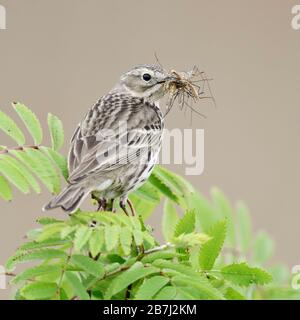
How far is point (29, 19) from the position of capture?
9273 millimetres

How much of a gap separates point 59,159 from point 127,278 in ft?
2.18

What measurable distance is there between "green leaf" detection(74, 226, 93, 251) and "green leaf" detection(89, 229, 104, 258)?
0.7 inches

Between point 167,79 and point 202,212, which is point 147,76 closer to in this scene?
point 167,79

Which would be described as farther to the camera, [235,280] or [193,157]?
[193,157]

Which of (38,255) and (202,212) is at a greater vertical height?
(202,212)

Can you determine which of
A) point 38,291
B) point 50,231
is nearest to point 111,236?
point 50,231

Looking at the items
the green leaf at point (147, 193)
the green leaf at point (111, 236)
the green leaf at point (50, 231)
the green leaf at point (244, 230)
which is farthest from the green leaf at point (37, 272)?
the green leaf at point (244, 230)

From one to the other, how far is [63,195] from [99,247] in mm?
512

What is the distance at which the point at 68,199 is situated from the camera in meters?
3.29

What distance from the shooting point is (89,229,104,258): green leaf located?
2.85 meters

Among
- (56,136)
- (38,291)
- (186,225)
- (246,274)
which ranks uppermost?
(56,136)

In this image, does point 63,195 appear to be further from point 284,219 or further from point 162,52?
point 162,52

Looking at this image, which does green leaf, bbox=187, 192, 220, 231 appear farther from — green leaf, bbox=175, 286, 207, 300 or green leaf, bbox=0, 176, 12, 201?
green leaf, bbox=0, 176, 12, 201
